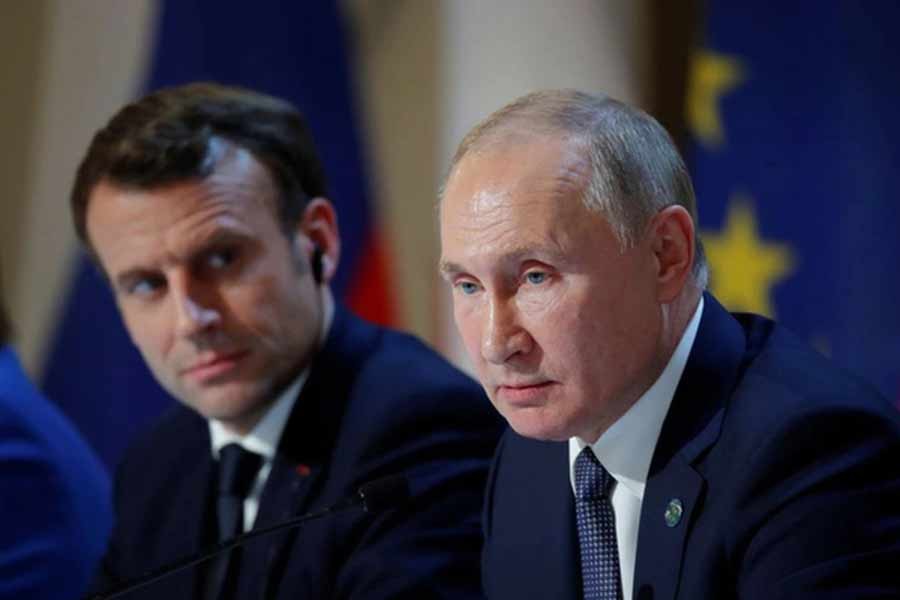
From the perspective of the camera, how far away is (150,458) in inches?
110

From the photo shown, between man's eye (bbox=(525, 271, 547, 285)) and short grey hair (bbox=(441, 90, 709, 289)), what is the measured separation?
9cm

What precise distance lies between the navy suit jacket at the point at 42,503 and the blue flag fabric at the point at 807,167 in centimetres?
142

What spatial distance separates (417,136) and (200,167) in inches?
72.7

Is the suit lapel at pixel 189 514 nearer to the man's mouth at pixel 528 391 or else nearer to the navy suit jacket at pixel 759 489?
the navy suit jacket at pixel 759 489

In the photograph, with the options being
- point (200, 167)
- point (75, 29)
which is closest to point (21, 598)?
point (200, 167)

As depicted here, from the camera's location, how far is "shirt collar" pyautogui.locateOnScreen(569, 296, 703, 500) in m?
1.76

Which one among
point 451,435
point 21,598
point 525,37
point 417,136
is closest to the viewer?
point 451,435

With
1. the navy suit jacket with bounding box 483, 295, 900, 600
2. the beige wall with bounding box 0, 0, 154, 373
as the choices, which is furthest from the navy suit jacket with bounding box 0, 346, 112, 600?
the beige wall with bounding box 0, 0, 154, 373

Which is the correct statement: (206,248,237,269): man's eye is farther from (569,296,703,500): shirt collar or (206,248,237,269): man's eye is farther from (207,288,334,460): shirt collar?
(569,296,703,500): shirt collar

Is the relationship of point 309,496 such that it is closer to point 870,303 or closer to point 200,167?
point 200,167

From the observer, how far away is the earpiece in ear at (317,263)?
2.55m

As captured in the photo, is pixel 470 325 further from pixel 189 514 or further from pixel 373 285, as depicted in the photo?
pixel 373 285

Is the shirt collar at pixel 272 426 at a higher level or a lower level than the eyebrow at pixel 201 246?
lower

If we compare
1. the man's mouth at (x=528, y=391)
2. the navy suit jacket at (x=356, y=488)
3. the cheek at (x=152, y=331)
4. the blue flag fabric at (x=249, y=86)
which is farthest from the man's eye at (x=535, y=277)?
the blue flag fabric at (x=249, y=86)
